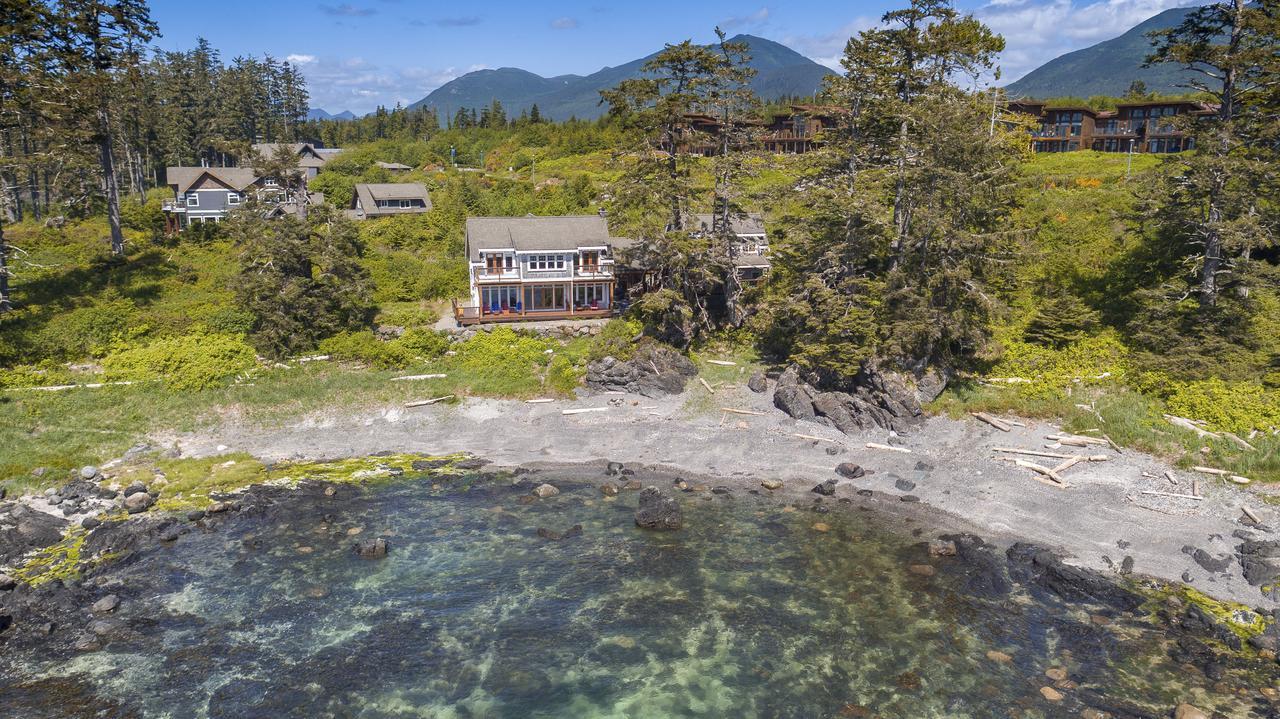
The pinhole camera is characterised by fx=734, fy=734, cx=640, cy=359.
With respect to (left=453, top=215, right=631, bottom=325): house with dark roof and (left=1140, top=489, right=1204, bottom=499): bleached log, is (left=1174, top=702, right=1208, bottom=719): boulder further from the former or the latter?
(left=453, top=215, right=631, bottom=325): house with dark roof

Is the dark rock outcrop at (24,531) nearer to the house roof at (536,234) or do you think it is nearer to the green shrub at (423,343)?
the green shrub at (423,343)

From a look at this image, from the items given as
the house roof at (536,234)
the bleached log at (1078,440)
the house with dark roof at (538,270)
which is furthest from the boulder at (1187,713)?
the house roof at (536,234)

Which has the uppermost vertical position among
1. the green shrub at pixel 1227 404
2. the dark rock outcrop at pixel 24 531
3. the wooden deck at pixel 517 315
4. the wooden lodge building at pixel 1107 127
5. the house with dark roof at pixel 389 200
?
the wooden lodge building at pixel 1107 127

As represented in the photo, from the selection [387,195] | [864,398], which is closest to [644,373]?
[864,398]

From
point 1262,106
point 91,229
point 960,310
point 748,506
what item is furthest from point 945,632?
point 91,229

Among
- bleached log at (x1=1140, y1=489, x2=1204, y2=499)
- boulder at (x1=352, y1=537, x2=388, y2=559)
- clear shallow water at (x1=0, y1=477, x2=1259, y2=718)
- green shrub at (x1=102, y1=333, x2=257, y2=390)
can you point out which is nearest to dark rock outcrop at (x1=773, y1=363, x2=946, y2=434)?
clear shallow water at (x1=0, y1=477, x2=1259, y2=718)

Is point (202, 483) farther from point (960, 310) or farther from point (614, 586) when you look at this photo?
point (960, 310)
